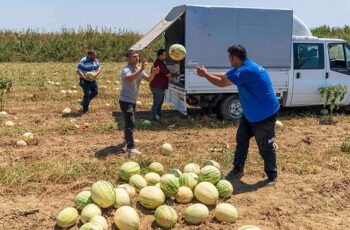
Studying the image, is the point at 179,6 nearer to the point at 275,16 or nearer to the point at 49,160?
the point at 275,16

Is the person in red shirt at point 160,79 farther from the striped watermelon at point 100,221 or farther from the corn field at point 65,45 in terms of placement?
the corn field at point 65,45

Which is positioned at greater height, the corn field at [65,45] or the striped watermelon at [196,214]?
the corn field at [65,45]

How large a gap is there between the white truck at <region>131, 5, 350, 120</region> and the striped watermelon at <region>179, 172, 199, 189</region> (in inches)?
191

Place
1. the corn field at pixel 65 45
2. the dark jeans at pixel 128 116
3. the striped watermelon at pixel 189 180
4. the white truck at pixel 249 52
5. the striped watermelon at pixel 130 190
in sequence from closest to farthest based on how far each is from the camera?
the striped watermelon at pixel 130 190
the striped watermelon at pixel 189 180
the dark jeans at pixel 128 116
the white truck at pixel 249 52
the corn field at pixel 65 45

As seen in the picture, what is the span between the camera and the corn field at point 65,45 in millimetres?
30000

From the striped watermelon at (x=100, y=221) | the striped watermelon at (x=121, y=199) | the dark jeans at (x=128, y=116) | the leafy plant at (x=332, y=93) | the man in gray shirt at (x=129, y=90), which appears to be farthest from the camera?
the leafy plant at (x=332, y=93)

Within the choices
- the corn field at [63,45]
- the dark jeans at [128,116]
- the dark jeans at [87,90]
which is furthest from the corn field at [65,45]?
the dark jeans at [128,116]

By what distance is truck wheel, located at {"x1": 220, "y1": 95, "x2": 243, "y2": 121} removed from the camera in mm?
10961

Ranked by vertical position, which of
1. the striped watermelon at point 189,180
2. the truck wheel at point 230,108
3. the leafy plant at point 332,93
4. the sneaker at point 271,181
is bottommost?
the sneaker at point 271,181

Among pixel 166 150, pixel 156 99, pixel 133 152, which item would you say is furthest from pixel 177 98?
pixel 133 152

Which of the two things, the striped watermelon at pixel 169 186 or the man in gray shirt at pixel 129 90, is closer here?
the striped watermelon at pixel 169 186

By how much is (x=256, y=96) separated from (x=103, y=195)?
255 centimetres

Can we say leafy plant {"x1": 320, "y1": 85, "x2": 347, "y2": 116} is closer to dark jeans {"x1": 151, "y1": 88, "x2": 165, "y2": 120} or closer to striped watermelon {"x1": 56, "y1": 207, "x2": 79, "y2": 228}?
dark jeans {"x1": 151, "y1": 88, "x2": 165, "y2": 120}

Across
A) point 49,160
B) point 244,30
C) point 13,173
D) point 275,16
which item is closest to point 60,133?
point 49,160
